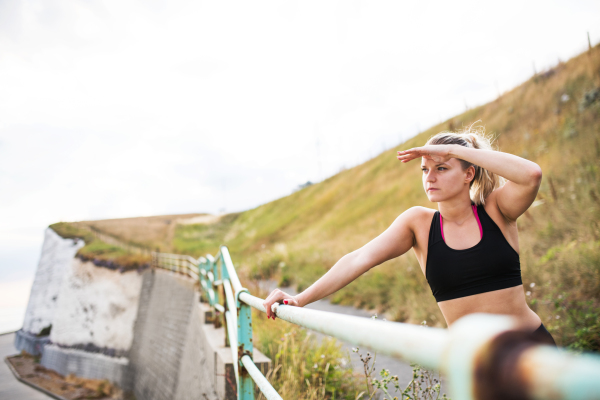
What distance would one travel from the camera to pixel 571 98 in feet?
40.3

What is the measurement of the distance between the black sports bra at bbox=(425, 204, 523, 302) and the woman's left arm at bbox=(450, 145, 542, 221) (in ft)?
0.40

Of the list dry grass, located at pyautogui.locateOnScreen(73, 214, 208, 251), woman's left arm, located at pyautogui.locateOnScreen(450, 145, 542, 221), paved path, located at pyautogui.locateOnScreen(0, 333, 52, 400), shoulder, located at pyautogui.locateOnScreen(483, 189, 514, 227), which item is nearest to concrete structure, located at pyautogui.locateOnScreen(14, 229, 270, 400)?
paved path, located at pyautogui.locateOnScreen(0, 333, 52, 400)

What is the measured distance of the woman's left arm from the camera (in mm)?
1691

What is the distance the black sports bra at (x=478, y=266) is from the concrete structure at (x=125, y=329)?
281cm


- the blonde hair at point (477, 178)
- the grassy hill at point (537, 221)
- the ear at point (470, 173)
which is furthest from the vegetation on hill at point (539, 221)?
the ear at point (470, 173)

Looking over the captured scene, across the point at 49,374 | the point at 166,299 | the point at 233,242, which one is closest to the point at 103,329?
the point at 49,374

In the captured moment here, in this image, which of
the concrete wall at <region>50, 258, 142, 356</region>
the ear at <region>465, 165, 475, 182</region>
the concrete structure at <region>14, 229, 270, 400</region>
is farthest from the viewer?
the concrete wall at <region>50, 258, 142, 356</region>

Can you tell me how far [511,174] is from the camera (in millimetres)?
1720

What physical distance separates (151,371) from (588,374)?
14966 mm

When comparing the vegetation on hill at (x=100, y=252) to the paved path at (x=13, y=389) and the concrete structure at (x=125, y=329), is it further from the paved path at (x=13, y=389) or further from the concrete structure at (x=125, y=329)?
the paved path at (x=13, y=389)

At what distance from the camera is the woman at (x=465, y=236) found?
1732 mm

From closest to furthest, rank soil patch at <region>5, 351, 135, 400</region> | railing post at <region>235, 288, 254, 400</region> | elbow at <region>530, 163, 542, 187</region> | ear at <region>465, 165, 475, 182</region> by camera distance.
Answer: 1. elbow at <region>530, 163, 542, 187</region>
2. ear at <region>465, 165, 475, 182</region>
3. railing post at <region>235, 288, 254, 400</region>
4. soil patch at <region>5, 351, 135, 400</region>

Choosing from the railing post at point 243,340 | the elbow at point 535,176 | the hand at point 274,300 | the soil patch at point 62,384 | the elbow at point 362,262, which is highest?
the elbow at point 535,176

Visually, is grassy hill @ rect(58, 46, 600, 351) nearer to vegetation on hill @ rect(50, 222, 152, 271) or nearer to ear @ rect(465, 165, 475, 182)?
vegetation on hill @ rect(50, 222, 152, 271)
